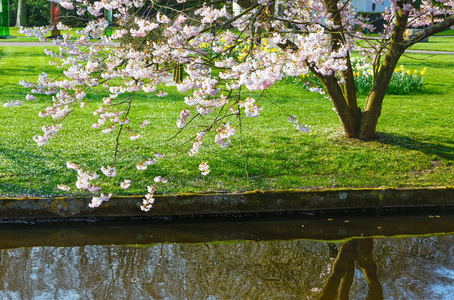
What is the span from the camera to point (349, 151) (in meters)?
7.80

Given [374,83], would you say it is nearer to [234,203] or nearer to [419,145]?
[419,145]

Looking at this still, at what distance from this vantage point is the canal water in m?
4.43

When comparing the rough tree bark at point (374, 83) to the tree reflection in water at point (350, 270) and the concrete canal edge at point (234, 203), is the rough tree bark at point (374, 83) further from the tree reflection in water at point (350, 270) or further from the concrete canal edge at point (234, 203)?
the tree reflection in water at point (350, 270)

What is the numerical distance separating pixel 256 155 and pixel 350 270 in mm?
3090

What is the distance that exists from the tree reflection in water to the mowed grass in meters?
1.34

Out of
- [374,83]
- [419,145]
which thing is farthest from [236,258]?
[419,145]

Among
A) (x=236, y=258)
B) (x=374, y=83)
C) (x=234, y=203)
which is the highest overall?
(x=374, y=83)

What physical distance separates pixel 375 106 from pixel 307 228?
2.88 m

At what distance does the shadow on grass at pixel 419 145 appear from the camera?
784 cm

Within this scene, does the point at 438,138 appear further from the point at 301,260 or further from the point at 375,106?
the point at 301,260

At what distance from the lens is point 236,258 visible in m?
5.14

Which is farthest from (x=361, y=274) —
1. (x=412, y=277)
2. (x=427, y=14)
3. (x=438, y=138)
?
(x=427, y=14)

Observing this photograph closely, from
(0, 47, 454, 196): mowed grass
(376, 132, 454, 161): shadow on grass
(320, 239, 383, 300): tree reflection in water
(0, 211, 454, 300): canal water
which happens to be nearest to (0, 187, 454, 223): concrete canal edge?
(0, 211, 454, 300): canal water

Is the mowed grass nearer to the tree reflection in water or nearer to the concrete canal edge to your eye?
the concrete canal edge
